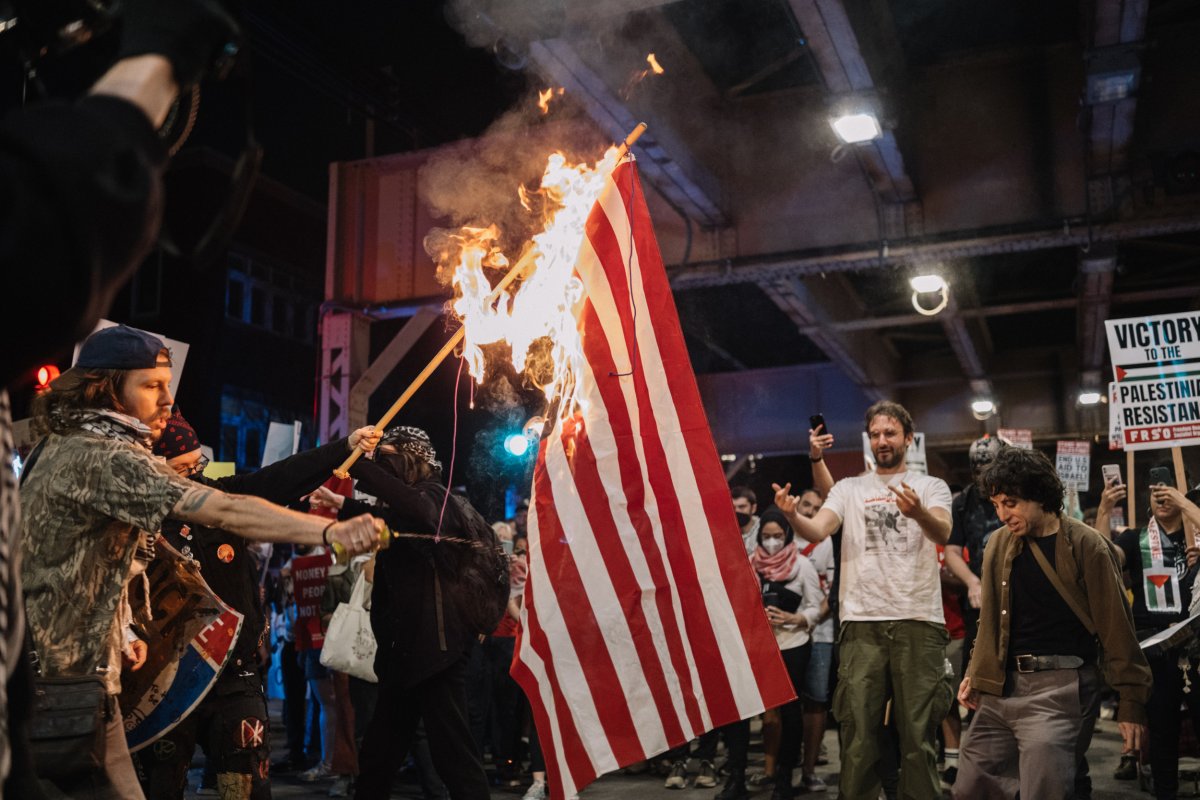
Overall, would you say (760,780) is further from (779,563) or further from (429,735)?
(429,735)

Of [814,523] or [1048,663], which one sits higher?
[814,523]

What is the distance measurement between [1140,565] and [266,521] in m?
8.63

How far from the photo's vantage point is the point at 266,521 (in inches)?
116

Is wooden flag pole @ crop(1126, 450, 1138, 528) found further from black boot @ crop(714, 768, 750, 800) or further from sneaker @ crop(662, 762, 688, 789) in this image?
sneaker @ crop(662, 762, 688, 789)

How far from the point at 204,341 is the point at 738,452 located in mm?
13921

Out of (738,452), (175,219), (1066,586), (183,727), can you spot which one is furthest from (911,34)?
(175,219)

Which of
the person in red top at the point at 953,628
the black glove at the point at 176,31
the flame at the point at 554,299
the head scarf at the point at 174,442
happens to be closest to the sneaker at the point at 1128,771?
the person in red top at the point at 953,628

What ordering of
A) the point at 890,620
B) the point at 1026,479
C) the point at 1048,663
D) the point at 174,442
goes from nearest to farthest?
1. the point at 174,442
2. the point at 1048,663
3. the point at 1026,479
4. the point at 890,620

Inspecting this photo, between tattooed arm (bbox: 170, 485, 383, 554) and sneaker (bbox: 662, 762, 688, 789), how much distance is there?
7.46 m

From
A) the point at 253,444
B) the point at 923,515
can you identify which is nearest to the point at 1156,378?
the point at 923,515

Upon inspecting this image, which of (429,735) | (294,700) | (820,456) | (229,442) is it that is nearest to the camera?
(429,735)

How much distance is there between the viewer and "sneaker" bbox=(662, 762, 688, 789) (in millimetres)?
9703

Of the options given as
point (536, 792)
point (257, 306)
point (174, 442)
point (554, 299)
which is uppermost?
point (257, 306)

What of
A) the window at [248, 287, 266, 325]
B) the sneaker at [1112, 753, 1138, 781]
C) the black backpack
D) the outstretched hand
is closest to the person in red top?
the sneaker at [1112, 753, 1138, 781]
